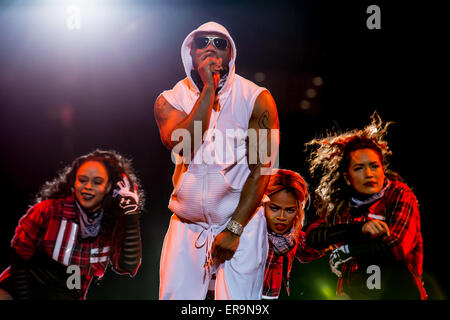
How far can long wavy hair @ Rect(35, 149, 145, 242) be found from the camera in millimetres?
3287

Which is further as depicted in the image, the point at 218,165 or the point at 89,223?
the point at 89,223

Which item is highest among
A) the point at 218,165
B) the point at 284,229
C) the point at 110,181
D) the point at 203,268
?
the point at 218,165

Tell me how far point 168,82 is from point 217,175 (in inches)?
44.5

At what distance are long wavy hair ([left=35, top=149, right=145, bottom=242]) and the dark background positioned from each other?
2.5 inches

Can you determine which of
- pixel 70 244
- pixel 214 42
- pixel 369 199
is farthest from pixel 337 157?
pixel 70 244

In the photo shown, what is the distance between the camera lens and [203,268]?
2584mm

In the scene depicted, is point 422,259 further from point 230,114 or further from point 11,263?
point 11,263

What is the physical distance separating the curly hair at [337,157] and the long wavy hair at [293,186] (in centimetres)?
11

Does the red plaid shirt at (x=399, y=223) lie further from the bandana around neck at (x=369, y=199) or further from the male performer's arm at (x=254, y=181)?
the male performer's arm at (x=254, y=181)

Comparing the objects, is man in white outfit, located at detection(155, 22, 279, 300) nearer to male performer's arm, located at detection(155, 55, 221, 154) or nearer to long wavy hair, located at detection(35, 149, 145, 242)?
male performer's arm, located at detection(155, 55, 221, 154)

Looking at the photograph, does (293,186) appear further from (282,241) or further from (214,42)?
(214,42)

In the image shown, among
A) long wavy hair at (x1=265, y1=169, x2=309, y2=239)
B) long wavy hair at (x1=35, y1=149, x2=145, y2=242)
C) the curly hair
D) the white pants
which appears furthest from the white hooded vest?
the curly hair
